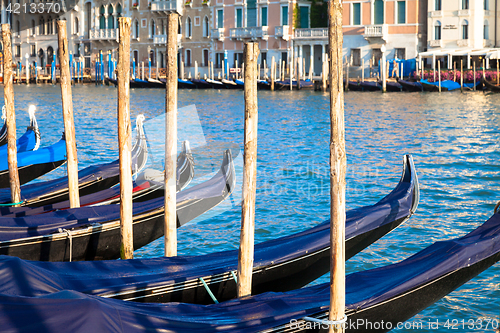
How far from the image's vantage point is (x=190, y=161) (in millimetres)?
6801

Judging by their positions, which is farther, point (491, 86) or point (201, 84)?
point (201, 84)

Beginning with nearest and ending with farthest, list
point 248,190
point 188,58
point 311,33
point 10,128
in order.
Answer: point 248,190 < point 10,128 < point 311,33 < point 188,58

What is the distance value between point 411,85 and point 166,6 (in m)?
14.1

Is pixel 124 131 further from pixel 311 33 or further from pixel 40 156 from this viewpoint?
pixel 311 33

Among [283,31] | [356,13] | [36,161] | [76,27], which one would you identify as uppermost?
[76,27]

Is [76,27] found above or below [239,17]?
above

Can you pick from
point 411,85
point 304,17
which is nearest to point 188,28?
point 304,17

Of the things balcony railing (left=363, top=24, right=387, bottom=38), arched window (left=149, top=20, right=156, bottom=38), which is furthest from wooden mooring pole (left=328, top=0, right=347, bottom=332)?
arched window (left=149, top=20, right=156, bottom=38)

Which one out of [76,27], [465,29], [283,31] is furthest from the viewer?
[76,27]

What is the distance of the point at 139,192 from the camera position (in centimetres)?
641

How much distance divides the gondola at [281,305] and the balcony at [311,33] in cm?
2563

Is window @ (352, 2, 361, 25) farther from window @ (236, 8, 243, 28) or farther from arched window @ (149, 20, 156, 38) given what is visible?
arched window @ (149, 20, 156, 38)

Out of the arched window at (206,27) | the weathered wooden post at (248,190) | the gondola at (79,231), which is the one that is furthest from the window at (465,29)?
the weathered wooden post at (248,190)

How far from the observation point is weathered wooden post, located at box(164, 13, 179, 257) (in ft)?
14.8
